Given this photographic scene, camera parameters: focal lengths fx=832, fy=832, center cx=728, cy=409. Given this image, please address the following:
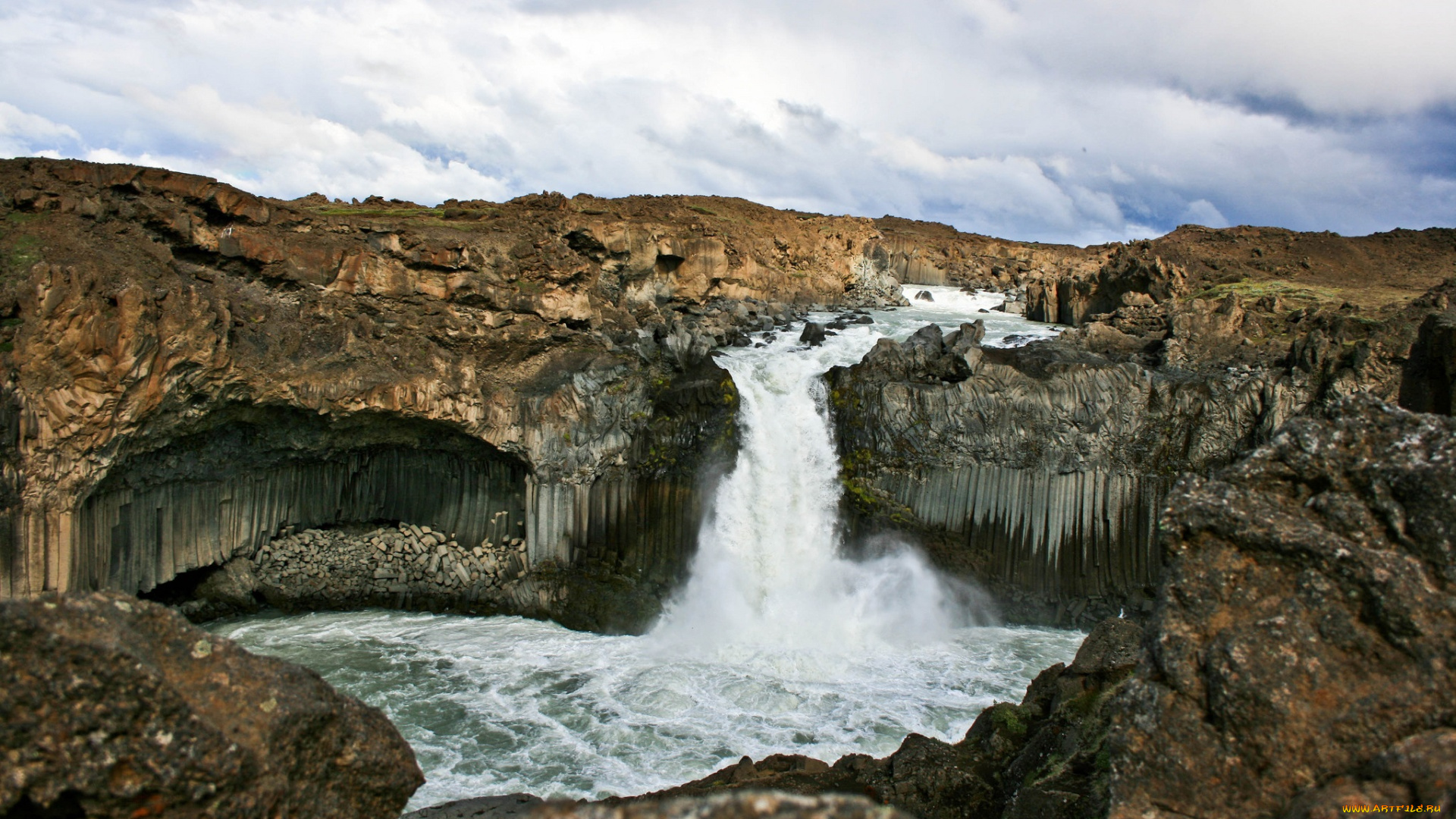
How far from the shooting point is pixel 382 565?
22344mm

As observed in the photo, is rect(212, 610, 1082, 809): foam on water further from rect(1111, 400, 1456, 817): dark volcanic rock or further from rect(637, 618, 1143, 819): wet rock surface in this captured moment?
rect(1111, 400, 1456, 817): dark volcanic rock

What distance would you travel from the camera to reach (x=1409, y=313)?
21531mm

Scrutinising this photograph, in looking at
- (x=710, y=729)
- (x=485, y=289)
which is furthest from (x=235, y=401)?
(x=710, y=729)

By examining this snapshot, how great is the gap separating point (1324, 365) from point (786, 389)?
13.8m

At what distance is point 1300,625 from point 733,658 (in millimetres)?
14205

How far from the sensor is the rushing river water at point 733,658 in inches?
562

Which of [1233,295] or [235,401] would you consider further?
[1233,295]

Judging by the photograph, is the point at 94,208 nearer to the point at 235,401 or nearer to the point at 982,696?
the point at 235,401

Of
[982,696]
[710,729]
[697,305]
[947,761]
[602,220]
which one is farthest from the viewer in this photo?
[697,305]

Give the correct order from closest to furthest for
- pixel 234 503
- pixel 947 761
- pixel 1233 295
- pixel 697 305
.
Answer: pixel 947 761
pixel 234 503
pixel 1233 295
pixel 697 305

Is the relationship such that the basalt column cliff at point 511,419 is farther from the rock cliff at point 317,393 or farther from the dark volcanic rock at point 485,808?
the dark volcanic rock at point 485,808

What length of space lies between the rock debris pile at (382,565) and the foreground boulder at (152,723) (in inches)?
658

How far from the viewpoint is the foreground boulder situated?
14.5 ft

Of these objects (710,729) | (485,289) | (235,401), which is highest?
(485,289)
